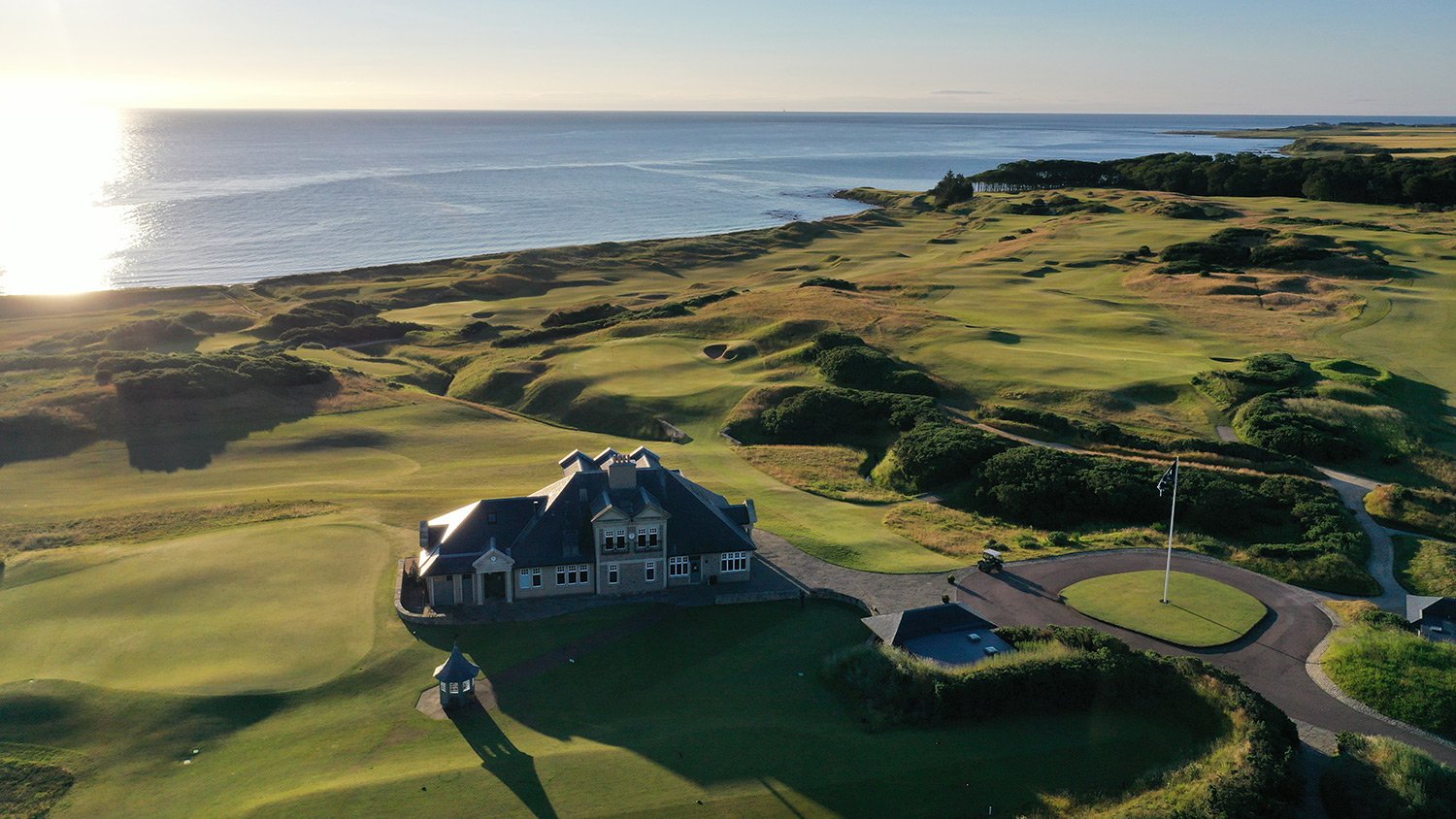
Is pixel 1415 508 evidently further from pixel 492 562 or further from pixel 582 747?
pixel 492 562

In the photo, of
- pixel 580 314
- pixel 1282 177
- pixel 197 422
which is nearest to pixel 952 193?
pixel 1282 177

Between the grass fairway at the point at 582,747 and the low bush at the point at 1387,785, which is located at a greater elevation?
the low bush at the point at 1387,785

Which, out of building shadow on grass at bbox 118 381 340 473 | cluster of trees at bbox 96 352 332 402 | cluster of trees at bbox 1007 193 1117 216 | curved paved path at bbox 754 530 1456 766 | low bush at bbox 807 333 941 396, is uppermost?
cluster of trees at bbox 1007 193 1117 216

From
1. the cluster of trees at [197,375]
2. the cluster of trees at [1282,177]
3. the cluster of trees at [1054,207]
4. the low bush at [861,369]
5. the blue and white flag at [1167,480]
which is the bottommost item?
the cluster of trees at [197,375]

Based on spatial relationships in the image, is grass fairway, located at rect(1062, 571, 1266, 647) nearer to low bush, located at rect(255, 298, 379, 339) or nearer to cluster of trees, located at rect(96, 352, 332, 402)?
cluster of trees, located at rect(96, 352, 332, 402)

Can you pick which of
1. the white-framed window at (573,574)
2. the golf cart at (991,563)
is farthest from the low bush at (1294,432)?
the white-framed window at (573,574)

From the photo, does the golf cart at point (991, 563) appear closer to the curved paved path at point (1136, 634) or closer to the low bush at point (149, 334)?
the curved paved path at point (1136, 634)

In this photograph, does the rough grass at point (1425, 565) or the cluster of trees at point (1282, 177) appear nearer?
the rough grass at point (1425, 565)

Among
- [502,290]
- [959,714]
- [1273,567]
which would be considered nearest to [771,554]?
[959,714]

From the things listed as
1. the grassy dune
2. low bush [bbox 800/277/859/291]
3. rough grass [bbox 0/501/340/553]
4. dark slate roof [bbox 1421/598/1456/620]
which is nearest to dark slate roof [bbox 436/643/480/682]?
the grassy dune
